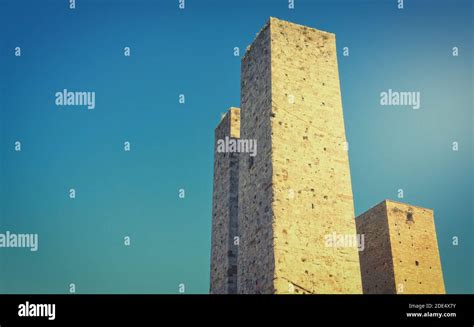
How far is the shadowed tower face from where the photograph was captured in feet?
40.0

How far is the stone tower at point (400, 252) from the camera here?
18.4 metres

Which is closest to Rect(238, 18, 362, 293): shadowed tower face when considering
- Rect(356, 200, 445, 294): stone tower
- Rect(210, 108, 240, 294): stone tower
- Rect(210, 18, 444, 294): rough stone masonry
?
Rect(210, 18, 444, 294): rough stone masonry

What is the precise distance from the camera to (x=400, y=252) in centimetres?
1866

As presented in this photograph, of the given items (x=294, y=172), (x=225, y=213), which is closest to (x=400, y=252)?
(x=225, y=213)

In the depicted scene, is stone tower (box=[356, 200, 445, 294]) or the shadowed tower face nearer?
the shadowed tower face

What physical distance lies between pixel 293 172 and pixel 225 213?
4672mm

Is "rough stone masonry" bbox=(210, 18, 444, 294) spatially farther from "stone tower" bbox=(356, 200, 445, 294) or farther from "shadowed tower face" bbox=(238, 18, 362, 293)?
"stone tower" bbox=(356, 200, 445, 294)

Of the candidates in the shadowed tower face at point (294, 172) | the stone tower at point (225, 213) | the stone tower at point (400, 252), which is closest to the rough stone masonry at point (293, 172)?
the shadowed tower face at point (294, 172)

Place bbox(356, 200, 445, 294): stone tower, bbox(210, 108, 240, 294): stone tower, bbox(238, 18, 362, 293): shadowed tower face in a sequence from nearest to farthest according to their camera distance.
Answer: bbox(238, 18, 362, 293): shadowed tower face < bbox(210, 108, 240, 294): stone tower < bbox(356, 200, 445, 294): stone tower

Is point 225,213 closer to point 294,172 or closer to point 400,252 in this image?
point 294,172

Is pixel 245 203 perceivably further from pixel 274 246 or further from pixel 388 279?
pixel 388 279

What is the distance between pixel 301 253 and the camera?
1216 centimetres

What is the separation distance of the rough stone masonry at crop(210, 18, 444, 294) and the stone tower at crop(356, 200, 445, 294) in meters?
5.45
